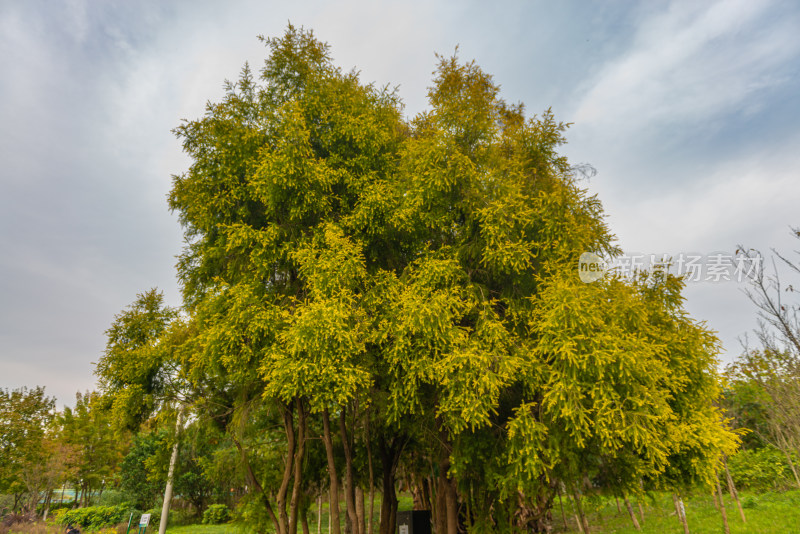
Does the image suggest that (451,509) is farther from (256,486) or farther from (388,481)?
(256,486)

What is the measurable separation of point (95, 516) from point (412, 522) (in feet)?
72.7

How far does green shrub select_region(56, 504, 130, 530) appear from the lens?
22.4 m

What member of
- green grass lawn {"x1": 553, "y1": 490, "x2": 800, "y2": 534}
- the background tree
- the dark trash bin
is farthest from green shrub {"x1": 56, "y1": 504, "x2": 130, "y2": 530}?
green grass lawn {"x1": 553, "y1": 490, "x2": 800, "y2": 534}

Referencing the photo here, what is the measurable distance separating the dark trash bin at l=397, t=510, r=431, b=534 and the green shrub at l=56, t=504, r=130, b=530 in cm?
1999

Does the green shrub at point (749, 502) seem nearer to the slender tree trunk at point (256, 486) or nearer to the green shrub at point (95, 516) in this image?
the slender tree trunk at point (256, 486)

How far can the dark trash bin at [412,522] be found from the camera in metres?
11.0

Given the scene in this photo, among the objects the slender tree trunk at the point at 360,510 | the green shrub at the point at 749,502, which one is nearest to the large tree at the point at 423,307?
the slender tree trunk at the point at 360,510

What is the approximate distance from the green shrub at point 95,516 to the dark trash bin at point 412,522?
20.0 metres

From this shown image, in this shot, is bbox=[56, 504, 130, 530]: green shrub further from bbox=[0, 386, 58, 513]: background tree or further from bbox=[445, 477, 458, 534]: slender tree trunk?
bbox=[445, 477, 458, 534]: slender tree trunk

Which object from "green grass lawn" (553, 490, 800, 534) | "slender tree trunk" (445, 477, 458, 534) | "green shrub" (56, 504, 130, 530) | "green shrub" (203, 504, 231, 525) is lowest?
"green shrub" (203, 504, 231, 525)

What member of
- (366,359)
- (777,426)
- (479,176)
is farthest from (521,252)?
(777,426)

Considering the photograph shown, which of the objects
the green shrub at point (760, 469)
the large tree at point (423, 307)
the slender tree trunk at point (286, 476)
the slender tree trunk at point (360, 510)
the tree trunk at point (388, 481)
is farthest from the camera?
the green shrub at point (760, 469)

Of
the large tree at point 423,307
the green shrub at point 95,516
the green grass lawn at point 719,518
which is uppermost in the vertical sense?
the large tree at point 423,307

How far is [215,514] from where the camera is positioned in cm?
2747
